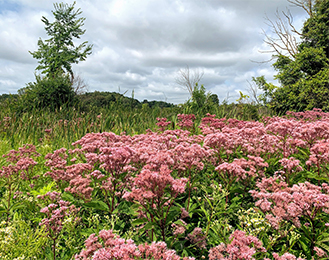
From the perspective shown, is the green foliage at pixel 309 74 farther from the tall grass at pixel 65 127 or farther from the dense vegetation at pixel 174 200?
the dense vegetation at pixel 174 200

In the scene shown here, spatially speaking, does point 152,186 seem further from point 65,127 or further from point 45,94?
point 45,94

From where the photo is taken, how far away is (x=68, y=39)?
116 ft

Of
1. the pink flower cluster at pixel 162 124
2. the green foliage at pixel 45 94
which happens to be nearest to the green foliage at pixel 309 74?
the pink flower cluster at pixel 162 124

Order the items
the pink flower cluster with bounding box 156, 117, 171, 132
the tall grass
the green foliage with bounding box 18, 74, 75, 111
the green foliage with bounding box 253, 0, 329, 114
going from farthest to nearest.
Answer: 1. the green foliage with bounding box 253, 0, 329, 114
2. the green foliage with bounding box 18, 74, 75, 111
3. the tall grass
4. the pink flower cluster with bounding box 156, 117, 171, 132

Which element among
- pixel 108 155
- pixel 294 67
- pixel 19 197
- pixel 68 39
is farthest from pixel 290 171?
pixel 68 39

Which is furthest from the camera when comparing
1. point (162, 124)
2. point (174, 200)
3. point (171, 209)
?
point (162, 124)

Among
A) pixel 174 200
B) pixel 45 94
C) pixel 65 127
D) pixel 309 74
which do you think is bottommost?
pixel 174 200

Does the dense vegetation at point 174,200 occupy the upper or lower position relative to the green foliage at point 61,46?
lower

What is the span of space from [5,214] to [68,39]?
124 feet

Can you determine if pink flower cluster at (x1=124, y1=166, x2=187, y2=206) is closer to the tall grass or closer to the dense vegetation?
the dense vegetation

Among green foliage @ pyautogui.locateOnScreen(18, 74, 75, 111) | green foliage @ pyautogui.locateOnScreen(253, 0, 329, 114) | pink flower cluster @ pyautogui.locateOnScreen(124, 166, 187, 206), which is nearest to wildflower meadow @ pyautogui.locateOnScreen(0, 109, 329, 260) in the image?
pink flower cluster @ pyautogui.locateOnScreen(124, 166, 187, 206)

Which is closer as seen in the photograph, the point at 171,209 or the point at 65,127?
the point at 171,209

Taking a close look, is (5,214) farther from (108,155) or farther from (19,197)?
(108,155)

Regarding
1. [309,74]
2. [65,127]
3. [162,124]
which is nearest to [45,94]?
[65,127]
